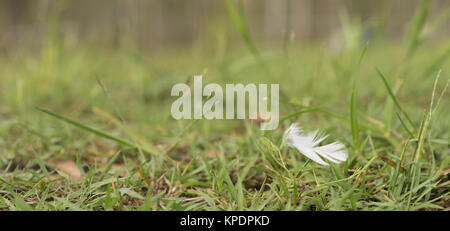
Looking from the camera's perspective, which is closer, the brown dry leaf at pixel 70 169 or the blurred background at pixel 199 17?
the brown dry leaf at pixel 70 169

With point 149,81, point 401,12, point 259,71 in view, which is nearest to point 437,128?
point 149,81

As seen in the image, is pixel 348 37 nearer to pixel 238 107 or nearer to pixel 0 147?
pixel 238 107

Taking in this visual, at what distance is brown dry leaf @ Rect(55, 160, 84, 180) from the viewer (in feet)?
2.26

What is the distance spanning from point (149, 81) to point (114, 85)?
0.19 metres

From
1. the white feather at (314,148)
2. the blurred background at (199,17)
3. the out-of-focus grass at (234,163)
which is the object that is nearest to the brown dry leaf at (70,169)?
the out-of-focus grass at (234,163)

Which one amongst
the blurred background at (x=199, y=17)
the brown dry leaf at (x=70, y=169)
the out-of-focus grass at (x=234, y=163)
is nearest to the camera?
the out-of-focus grass at (x=234, y=163)

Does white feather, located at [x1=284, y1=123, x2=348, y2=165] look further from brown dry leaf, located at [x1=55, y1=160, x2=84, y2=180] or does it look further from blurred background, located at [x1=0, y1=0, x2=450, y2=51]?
blurred background, located at [x1=0, y1=0, x2=450, y2=51]

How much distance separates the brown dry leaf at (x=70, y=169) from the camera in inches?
27.2

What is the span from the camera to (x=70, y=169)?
73 centimetres

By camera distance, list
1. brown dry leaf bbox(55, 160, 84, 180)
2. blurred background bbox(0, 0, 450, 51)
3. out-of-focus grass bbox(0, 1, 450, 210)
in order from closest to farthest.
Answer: out-of-focus grass bbox(0, 1, 450, 210) → brown dry leaf bbox(55, 160, 84, 180) → blurred background bbox(0, 0, 450, 51)

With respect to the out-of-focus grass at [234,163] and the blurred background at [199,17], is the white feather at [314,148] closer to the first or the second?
the out-of-focus grass at [234,163]

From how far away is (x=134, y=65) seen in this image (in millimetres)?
1629

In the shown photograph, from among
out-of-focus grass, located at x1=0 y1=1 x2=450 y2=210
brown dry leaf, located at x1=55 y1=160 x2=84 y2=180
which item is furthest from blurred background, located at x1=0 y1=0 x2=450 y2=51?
brown dry leaf, located at x1=55 y1=160 x2=84 y2=180
